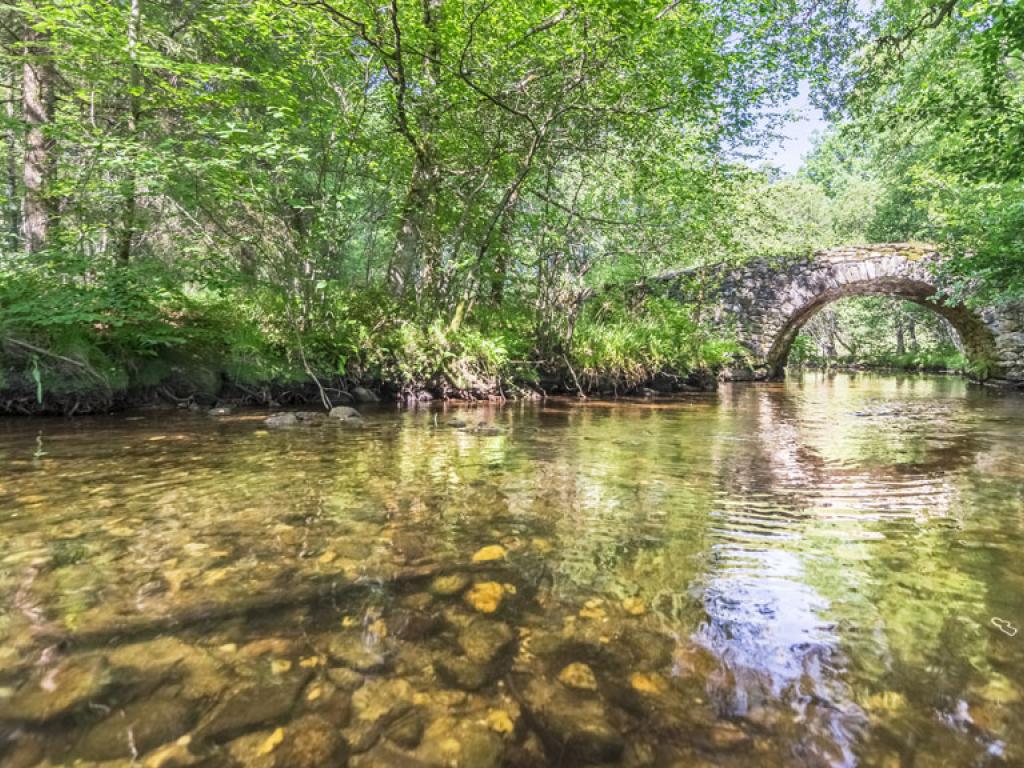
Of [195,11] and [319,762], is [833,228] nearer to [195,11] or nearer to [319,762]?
[195,11]

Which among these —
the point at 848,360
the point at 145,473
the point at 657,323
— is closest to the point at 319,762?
the point at 145,473

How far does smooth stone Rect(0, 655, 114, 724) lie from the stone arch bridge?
1714 centimetres

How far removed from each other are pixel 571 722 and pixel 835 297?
21052 mm

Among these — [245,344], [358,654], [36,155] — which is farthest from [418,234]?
[358,654]

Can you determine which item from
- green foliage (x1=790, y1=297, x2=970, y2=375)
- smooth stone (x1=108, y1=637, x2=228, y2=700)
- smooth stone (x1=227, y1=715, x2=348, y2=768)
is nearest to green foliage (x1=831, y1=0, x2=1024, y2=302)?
smooth stone (x1=227, y1=715, x2=348, y2=768)

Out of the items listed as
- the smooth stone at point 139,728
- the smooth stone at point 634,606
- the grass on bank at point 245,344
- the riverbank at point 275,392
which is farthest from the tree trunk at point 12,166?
the smooth stone at point 634,606

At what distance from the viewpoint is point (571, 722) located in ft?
4.02

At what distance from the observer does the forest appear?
6.06m

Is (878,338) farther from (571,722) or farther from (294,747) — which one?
(294,747)

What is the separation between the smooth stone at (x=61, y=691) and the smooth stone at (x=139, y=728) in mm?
109

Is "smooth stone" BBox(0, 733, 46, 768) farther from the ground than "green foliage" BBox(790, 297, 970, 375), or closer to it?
closer to it

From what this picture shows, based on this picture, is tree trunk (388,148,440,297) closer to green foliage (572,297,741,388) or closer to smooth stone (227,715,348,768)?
green foliage (572,297,741,388)

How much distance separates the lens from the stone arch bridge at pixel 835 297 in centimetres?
1586

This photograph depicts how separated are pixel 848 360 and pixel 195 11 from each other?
114 ft
